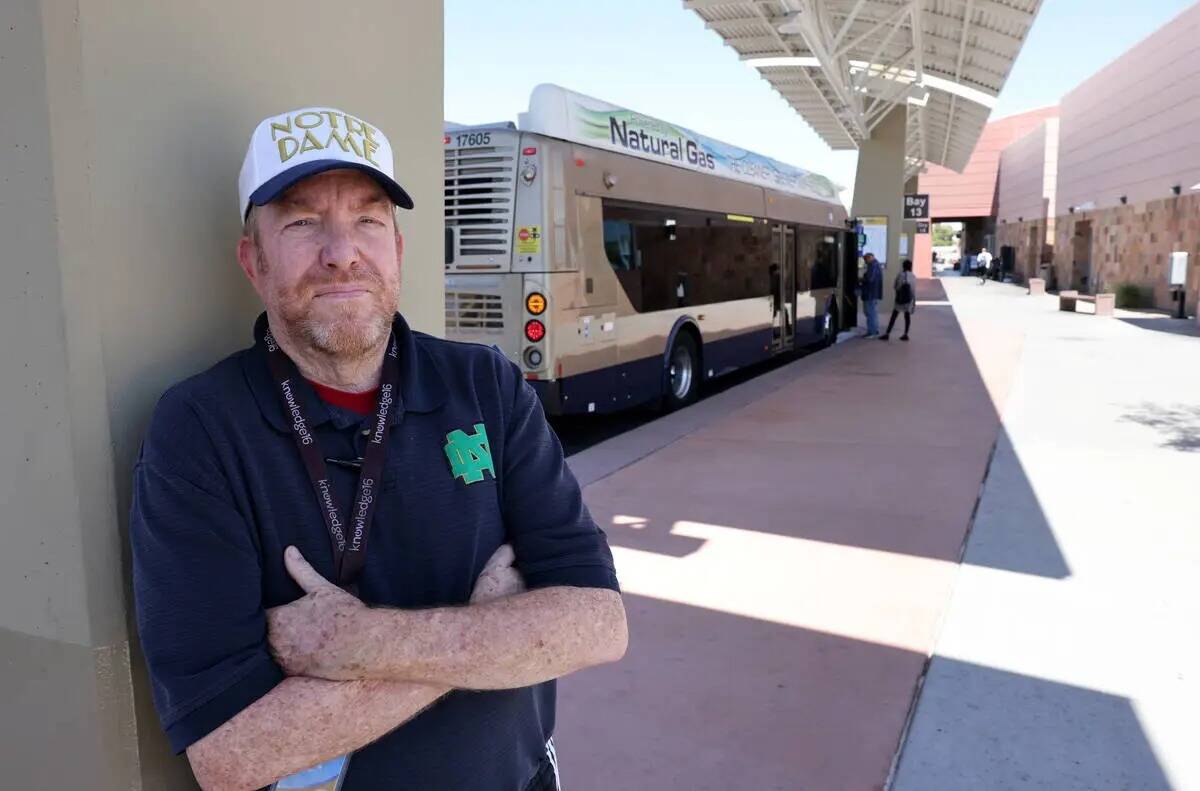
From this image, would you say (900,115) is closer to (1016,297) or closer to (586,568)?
(1016,297)

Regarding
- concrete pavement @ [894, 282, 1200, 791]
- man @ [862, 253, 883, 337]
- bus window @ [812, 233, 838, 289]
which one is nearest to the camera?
concrete pavement @ [894, 282, 1200, 791]

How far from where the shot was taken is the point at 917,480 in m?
7.59

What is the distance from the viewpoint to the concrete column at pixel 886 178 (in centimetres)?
2806

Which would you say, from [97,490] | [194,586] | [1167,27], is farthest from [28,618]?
[1167,27]

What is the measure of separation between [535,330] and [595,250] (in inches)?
45.3

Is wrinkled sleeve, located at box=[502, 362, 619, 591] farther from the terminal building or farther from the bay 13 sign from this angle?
the bay 13 sign

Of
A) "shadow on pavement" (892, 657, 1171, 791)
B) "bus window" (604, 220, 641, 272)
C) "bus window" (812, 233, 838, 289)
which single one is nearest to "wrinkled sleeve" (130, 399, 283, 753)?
"shadow on pavement" (892, 657, 1171, 791)

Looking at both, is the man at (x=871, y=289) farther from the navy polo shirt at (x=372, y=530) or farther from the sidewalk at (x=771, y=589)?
the navy polo shirt at (x=372, y=530)

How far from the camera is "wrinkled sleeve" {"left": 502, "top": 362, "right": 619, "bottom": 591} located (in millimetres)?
1792

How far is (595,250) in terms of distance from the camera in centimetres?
932

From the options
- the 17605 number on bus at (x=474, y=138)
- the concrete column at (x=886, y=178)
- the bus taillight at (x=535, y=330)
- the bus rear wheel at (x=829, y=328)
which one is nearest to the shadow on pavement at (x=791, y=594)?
the bus taillight at (x=535, y=330)

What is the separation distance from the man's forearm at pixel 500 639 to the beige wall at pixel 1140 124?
30.5 m

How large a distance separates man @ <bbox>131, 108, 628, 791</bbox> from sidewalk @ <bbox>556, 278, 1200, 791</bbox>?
1.85 meters

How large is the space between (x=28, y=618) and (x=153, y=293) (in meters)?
0.64
